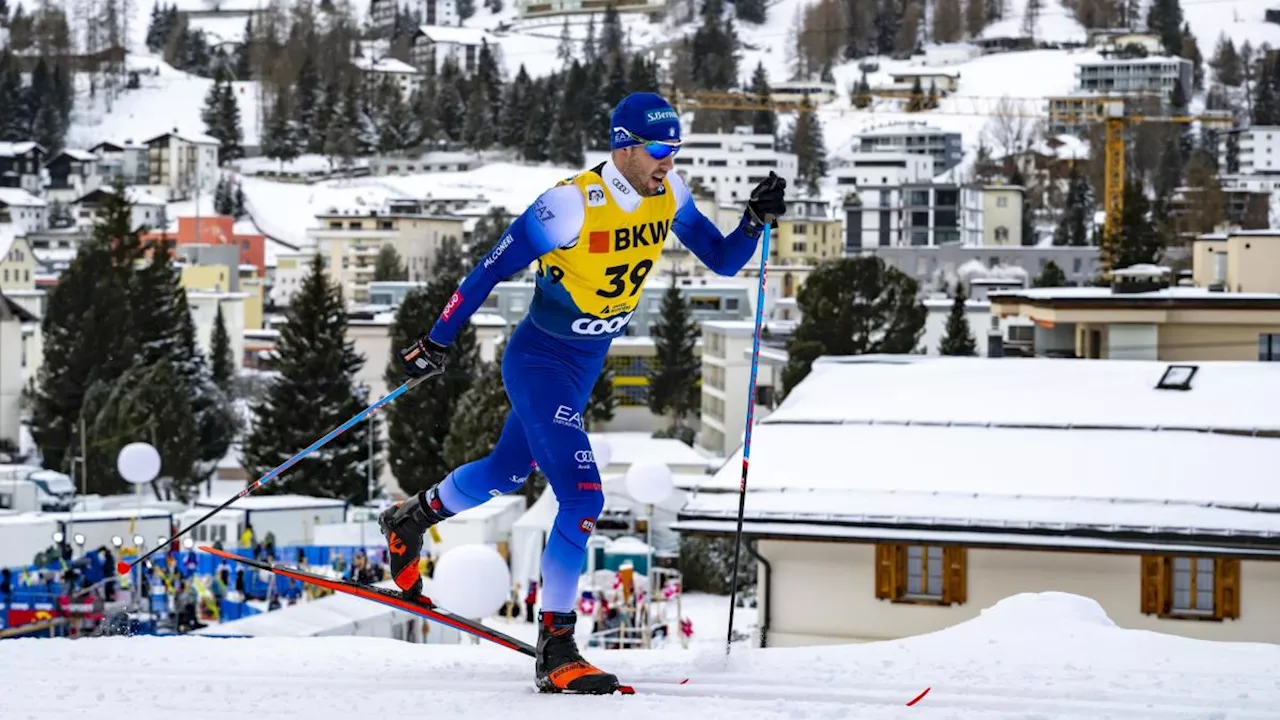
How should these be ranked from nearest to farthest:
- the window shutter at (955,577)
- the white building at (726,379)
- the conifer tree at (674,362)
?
the window shutter at (955,577)
the white building at (726,379)
the conifer tree at (674,362)

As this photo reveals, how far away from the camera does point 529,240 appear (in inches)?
221

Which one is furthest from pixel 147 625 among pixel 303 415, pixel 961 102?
pixel 961 102

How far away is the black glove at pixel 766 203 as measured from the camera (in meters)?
6.05

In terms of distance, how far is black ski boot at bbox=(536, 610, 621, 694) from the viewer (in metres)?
5.36

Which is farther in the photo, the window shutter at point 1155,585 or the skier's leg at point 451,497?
the window shutter at point 1155,585

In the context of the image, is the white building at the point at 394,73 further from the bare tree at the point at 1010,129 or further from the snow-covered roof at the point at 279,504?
the snow-covered roof at the point at 279,504

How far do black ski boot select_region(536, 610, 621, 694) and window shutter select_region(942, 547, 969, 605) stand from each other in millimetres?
8300

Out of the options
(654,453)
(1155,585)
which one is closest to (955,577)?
(1155,585)

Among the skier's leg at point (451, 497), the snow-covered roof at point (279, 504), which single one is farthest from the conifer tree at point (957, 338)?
the skier's leg at point (451, 497)

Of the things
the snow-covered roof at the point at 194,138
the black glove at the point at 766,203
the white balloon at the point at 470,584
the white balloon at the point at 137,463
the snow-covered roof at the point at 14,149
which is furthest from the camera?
the snow-covered roof at the point at 194,138

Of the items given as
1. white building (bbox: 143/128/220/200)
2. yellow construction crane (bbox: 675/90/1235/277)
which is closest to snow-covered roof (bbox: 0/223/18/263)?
white building (bbox: 143/128/220/200)

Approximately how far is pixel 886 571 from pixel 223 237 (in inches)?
4276

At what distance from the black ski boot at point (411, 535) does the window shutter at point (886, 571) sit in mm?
7875

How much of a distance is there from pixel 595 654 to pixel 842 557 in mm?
7408
